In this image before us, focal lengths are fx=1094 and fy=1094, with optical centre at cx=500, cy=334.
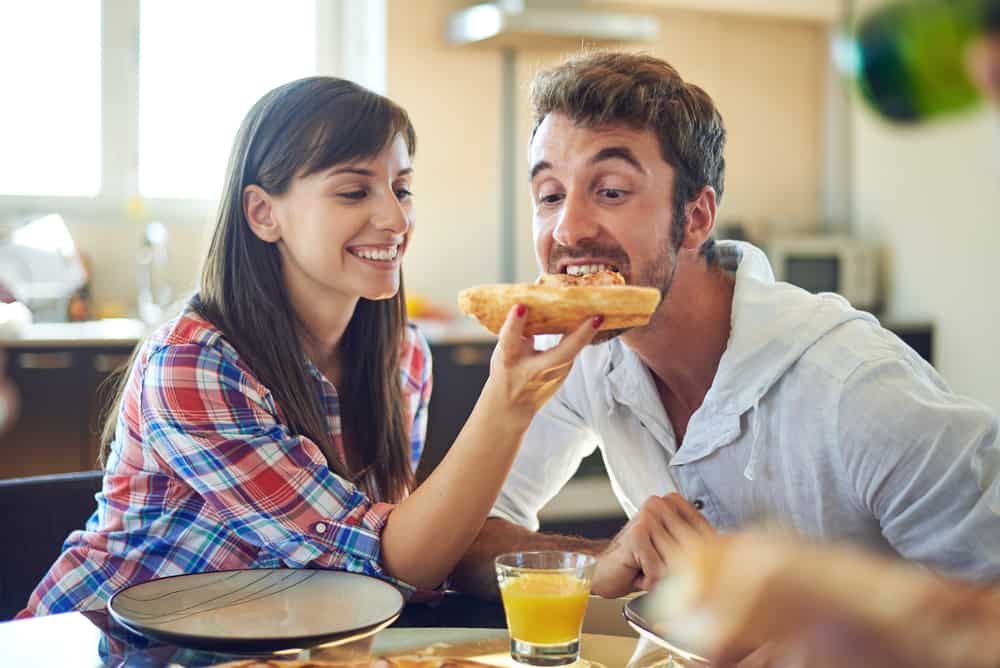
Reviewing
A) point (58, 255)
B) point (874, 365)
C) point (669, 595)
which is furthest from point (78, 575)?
point (58, 255)

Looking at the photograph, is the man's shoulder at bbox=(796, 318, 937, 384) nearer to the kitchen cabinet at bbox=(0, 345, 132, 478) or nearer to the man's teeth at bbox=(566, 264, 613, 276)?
the man's teeth at bbox=(566, 264, 613, 276)

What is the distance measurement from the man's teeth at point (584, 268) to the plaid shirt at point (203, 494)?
0.44 metres

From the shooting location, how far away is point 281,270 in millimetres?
1831

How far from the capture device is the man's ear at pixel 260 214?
70.1 inches

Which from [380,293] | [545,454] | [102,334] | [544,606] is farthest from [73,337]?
[544,606]

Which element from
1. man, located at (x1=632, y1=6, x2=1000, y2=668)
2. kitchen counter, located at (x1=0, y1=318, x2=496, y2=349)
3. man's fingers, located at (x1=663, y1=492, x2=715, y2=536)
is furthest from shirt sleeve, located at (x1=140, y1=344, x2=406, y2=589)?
kitchen counter, located at (x1=0, y1=318, x2=496, y2=349)

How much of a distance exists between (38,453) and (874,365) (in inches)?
119

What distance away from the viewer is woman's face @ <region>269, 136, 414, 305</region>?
174 centimetres

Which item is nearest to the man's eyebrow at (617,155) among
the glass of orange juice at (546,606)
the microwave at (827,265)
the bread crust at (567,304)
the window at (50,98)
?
the bread crust at (567,304)

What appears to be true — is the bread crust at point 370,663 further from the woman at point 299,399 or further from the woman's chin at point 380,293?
the woman's chin at point 380,293

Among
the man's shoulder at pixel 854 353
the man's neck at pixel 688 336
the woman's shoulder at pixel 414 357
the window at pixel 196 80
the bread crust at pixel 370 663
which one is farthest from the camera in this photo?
the window at pixel 196 80

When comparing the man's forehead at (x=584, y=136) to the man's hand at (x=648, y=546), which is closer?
the man's hand at (x=648, y=546)

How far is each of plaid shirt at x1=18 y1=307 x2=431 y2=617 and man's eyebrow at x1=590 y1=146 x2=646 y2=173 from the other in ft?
1.94

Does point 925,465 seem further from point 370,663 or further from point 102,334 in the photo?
point 102,334
